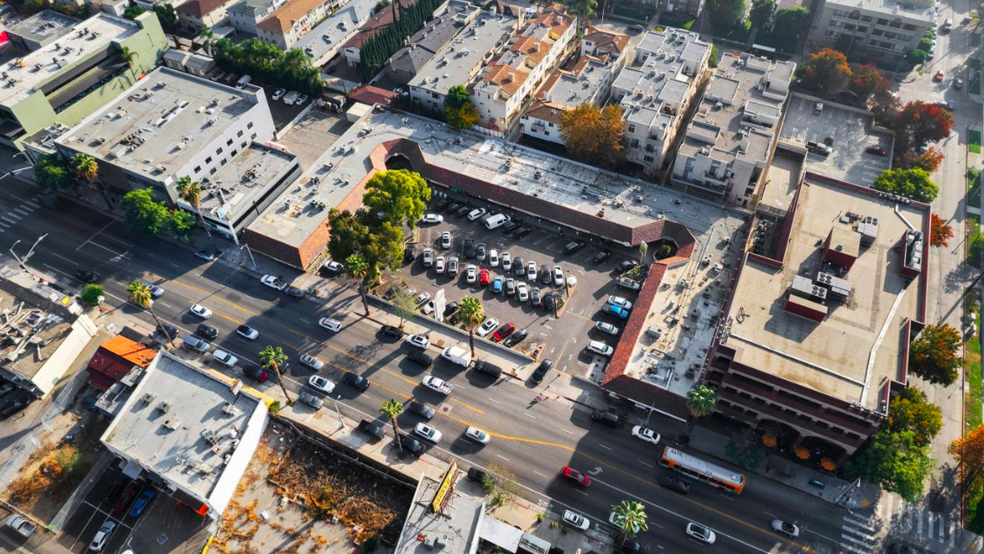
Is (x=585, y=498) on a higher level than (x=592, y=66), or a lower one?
lower

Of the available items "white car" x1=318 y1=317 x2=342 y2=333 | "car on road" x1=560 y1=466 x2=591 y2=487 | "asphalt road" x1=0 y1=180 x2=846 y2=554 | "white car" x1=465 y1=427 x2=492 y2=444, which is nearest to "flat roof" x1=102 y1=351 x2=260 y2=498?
"asphalt road" x1=0 y1=180 x2=846 y2=554

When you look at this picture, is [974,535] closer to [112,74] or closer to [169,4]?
[112,74]

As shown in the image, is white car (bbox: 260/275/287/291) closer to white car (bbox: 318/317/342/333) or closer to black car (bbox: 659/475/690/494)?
white car (bbox: 318/317/342/333)

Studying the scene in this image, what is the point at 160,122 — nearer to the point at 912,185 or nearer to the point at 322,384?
the point at 322,384

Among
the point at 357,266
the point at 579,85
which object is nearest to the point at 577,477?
the point at 357,266

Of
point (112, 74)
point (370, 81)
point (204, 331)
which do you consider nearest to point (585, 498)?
point (204, 331)

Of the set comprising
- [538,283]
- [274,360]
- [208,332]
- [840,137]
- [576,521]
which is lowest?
[576,521]
